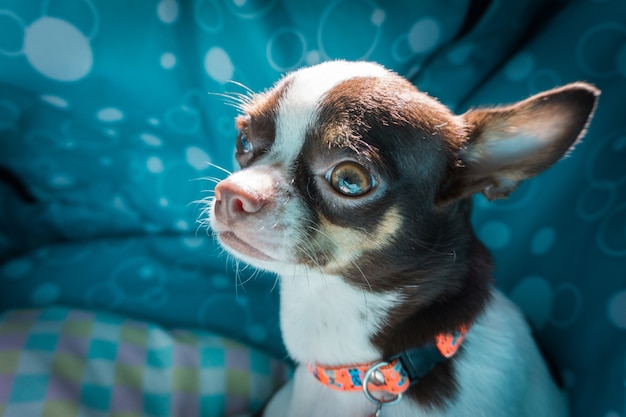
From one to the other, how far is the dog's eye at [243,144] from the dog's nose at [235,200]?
0.31m

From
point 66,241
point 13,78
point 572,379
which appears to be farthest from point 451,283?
point 66,241

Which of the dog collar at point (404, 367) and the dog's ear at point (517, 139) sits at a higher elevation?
the dog's ear at point (517, 139)

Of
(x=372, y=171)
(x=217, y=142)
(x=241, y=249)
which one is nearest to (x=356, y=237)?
(x=372, y=171)

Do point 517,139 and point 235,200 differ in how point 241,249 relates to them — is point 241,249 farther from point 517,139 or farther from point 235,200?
point 517,139

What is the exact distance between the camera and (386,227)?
1386mm

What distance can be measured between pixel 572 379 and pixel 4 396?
1.93 m

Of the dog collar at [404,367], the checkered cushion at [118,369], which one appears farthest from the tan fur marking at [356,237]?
the checkered cushion at [118,369]

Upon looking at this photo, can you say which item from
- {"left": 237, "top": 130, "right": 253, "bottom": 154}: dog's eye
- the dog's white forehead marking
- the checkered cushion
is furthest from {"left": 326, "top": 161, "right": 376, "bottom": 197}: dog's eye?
the checkered cushion

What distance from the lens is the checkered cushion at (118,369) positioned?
1795 mm

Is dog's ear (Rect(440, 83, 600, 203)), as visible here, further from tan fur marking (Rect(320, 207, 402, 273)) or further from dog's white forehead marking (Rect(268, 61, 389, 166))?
dog's white forehead marking (Rect(268, 61, 389, 166))

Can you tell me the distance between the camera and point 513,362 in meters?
1.63

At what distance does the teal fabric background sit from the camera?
1.91m

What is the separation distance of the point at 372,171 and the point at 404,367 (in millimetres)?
577

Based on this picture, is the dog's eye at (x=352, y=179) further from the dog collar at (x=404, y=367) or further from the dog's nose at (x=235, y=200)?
the dog collar at (x=404, y=367)
